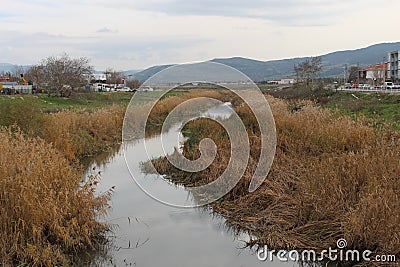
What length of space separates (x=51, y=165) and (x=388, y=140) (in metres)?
9.04

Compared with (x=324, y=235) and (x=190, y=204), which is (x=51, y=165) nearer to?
(x=190, y=204)

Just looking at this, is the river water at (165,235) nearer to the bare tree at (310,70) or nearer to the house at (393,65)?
the bare tree at (310,70)

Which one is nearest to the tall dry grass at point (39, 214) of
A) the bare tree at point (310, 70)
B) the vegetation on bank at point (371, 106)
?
the vegetation on bank at point (371, 106)

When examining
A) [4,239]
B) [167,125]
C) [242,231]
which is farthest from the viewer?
[167,125]

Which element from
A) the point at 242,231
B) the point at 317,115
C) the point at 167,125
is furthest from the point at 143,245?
the point at 167,125

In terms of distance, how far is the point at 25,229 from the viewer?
777cm

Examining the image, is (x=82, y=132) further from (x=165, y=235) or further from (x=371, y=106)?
(x=371, y=106)

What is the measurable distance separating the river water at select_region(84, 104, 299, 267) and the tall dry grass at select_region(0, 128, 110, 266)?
676 mm

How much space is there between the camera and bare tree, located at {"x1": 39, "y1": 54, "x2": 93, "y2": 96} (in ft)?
148

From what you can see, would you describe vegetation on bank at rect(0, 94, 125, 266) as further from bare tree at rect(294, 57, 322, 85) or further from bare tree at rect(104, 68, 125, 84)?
bare tree at rect(104, 68, 125, 84)

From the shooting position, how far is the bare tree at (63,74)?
45.0 m

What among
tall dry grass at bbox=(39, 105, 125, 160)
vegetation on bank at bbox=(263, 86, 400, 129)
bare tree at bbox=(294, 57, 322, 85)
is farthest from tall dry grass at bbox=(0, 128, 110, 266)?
bare tree at bbox=(294, 57, 322, 85)

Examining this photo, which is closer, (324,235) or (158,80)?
(324,235)

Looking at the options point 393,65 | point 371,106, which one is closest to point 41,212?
point 371,106
